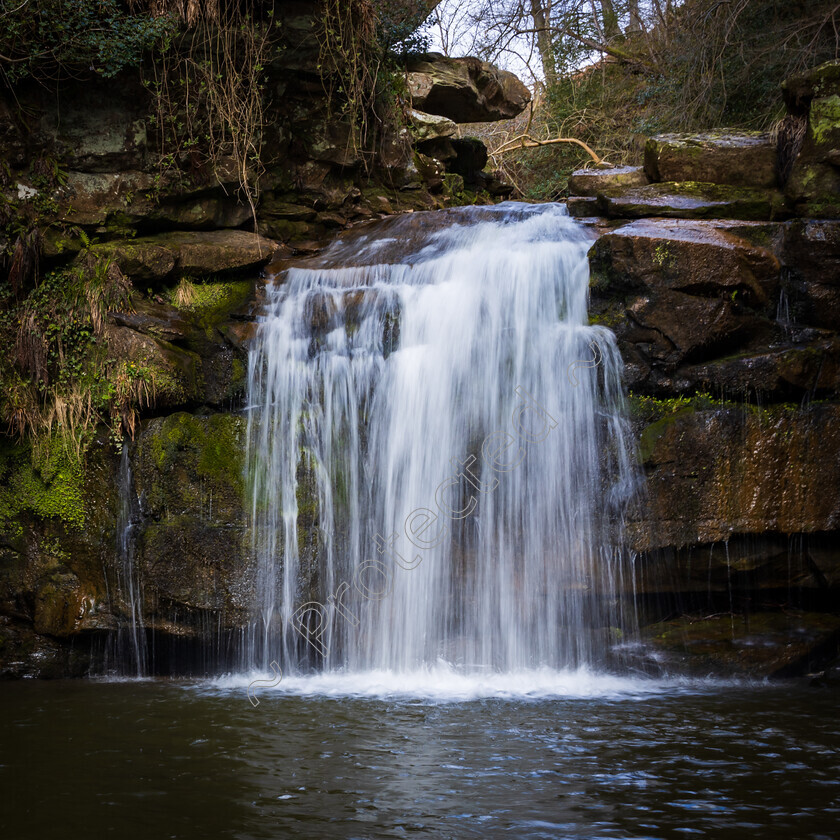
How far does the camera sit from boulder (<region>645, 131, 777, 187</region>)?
26.2ft

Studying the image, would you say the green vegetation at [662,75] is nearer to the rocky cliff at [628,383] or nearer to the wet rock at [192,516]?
the rocky cliff at [628,383]

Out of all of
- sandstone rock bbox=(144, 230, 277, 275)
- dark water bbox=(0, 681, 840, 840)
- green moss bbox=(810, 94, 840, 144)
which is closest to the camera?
dark water bbox=(0, 681, 840, 840)

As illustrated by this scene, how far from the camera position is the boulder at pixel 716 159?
798cm

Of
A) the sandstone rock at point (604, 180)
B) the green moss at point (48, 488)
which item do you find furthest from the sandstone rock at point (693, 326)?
the green moss at point (48, 488)

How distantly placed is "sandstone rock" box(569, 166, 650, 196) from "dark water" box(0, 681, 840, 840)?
531 cm

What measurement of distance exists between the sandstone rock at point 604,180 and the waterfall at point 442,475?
5.05ft

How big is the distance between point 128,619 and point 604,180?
6370 millimetres

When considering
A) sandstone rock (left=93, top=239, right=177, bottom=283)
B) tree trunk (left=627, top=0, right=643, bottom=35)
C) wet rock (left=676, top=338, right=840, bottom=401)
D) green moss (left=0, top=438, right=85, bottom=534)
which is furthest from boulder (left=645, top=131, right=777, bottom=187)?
tree trunk (left=627, top=0, right=643, bottom=35)

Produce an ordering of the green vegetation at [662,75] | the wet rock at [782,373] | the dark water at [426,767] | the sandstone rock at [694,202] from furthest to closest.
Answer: the green vegetation at [662,75] → the sandstone rock at [694,202] → the wet rock at [782,373] → the dark water at [426,767]

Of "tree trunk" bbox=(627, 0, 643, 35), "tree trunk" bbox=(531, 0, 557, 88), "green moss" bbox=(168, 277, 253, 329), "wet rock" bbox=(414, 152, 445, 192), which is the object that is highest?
"tree trunk" bbox=(531, 0, 557, 88)

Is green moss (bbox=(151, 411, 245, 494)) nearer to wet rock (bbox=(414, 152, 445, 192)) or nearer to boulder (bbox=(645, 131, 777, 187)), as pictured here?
boulder (bbox=(645, 131, 777, 187))

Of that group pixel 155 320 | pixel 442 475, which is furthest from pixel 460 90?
pixel 442 475

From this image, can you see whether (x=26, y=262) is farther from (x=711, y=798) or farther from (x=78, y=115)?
(x=711, y=798)

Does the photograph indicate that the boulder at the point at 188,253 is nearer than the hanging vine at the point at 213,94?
Yes
